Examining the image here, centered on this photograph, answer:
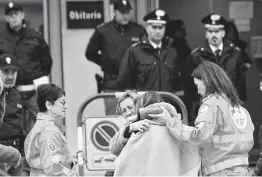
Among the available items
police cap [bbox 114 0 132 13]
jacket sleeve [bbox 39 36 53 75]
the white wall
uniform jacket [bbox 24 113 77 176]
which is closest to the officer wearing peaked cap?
jacket sleeve [bbox 39 36 53 75]

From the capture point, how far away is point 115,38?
11703mm

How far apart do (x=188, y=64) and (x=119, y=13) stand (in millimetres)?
1127

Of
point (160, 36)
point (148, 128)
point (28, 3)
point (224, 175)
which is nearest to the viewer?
point (148, 128)

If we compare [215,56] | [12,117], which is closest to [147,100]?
[12,117]

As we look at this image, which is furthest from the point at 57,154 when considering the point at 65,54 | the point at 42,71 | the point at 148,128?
the point at 65,54

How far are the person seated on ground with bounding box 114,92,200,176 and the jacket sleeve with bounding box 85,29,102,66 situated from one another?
15.4 ft

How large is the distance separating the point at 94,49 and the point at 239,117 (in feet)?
14.4

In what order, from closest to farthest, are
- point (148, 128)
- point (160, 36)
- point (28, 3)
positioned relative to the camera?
point (148, 128), point (160, 36), point (28, 3)

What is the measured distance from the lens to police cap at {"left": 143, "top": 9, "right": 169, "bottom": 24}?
11.4 metres

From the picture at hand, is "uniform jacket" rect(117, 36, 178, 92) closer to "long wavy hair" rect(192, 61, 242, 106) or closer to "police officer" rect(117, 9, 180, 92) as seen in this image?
"police officer" rect(117, 9, 180, 92)

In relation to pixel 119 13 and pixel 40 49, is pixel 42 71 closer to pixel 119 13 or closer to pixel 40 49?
pixel 40 49

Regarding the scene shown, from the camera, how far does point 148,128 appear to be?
277 inches

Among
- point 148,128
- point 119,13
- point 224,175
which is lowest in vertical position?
point 224,175

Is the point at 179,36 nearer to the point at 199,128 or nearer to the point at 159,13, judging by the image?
the point at 159,13
